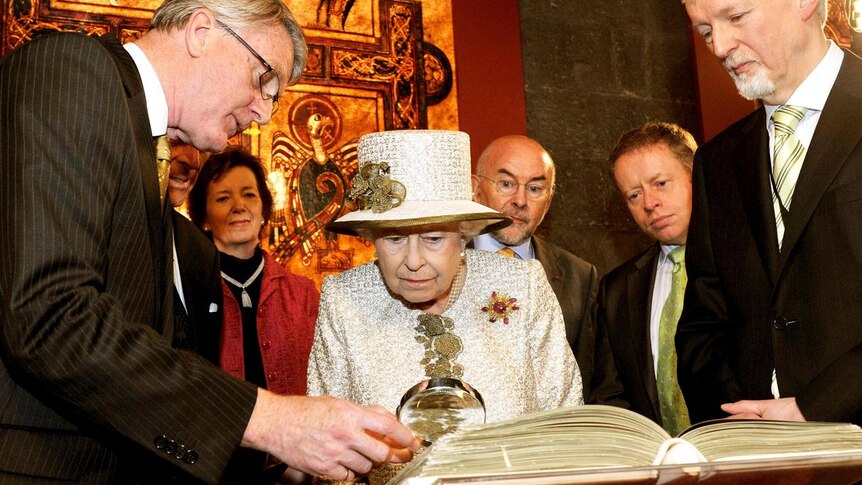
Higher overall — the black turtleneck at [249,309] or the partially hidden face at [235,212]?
the partially hidden face at [235,212]

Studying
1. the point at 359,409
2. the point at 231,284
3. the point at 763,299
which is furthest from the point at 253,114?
the point at 231,284

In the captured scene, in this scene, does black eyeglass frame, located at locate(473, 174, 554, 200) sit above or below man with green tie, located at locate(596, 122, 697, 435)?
above

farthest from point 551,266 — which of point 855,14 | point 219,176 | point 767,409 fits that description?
point 855,14

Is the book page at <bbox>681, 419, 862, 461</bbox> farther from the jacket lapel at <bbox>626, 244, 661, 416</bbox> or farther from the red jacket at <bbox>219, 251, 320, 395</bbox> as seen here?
the red jacket at <bbox>219, 251, 320, 395</bbox>

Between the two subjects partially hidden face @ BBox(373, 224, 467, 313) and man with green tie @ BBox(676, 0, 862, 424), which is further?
partially hidden face @ BBox(373, 224, 467, 313)

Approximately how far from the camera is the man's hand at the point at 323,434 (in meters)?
1.63

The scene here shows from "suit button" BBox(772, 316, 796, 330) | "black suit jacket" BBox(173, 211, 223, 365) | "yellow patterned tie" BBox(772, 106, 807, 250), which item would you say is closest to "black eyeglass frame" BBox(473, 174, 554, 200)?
"black suit jacket" BBox(173, 211, 223, 365)

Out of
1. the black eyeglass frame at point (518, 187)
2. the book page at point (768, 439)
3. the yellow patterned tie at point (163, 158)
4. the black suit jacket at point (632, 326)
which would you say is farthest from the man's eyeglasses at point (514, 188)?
the book page at point (768, 439)

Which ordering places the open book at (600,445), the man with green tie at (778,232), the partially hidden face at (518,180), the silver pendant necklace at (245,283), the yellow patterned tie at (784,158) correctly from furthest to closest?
the partially hidden face at (518,180) → the silver pendant necklace at (245,283) → the yellow patterned tie at (784,158) → the man with green tie at (778,232) → the open book at (600,445)

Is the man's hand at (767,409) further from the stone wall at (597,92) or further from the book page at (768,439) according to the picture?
the stone wall at (597,92)

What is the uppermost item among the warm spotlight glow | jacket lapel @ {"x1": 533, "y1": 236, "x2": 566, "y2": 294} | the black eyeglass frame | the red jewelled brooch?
the warm spotlight glow

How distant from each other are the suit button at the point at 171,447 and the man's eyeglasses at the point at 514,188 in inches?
129

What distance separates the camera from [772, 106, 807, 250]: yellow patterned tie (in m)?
2.47

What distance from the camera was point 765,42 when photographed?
2.55 m
